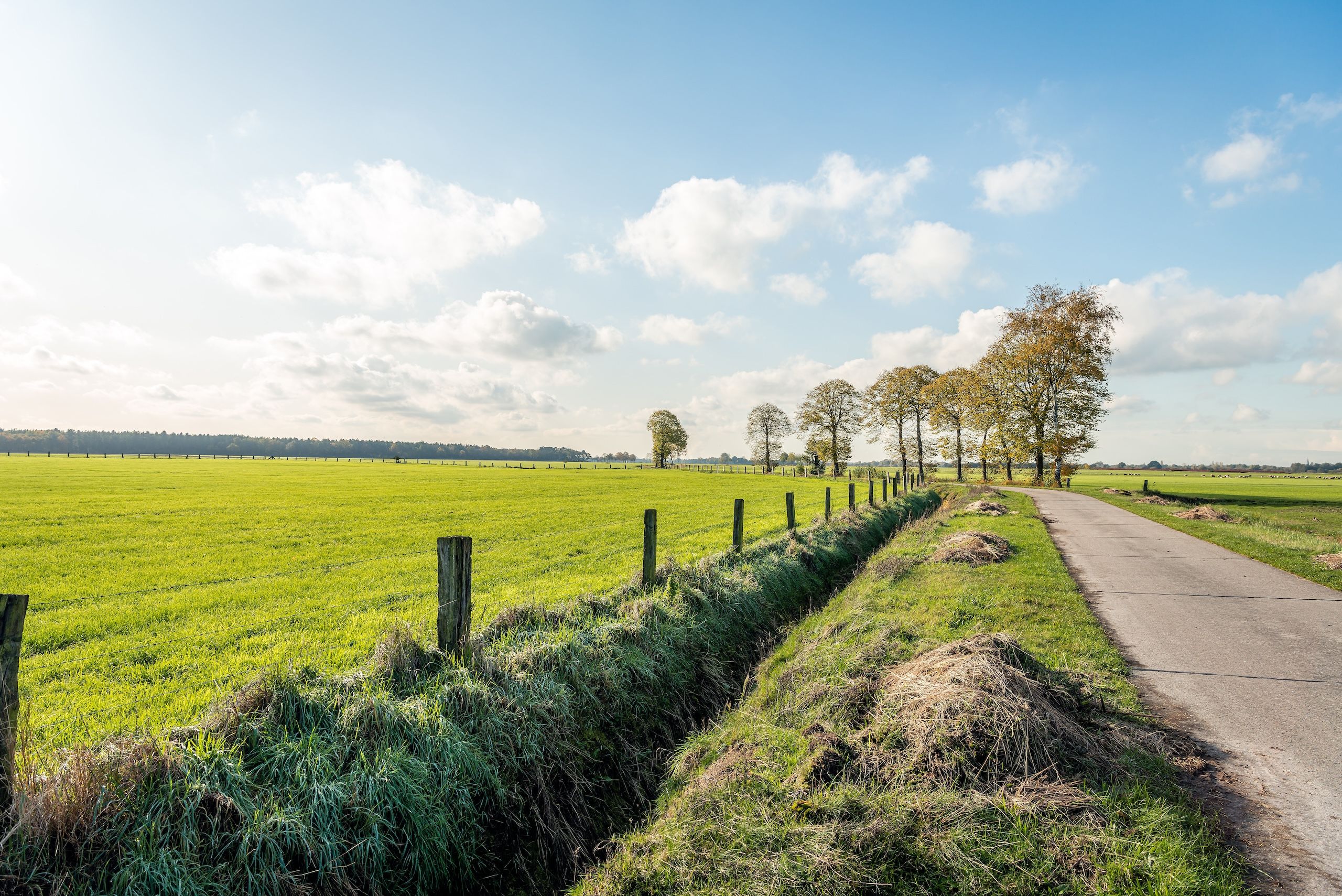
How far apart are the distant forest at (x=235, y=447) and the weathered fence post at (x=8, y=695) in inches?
6286

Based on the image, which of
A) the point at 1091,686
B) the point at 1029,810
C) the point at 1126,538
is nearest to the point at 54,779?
the point at 1029,810

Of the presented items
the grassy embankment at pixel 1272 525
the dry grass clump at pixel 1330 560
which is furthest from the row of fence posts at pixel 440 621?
the grassy embankment at pixel 1272 525

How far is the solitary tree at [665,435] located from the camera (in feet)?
306

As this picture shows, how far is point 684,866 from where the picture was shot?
3719mm

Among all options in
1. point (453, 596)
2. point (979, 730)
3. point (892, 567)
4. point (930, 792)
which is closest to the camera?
point (930, 792)

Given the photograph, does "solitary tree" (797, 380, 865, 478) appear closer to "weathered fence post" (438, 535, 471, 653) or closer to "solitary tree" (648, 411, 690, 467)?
"solitary tree" (648, 411, 690, 467)

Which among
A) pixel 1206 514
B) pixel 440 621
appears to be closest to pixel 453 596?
pixel 440 621

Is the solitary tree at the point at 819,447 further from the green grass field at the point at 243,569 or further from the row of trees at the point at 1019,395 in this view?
the green grass field at the point at 243,569

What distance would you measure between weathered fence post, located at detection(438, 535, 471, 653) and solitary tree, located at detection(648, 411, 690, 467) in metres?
87.2

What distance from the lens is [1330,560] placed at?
38.5ft

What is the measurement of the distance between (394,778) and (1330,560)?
17848mm

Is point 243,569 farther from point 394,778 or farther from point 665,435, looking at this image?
point 665,435

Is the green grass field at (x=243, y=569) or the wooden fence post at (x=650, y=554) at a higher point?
the wooden fence post at (x=650, y=554)

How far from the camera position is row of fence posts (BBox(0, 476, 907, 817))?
10.8 feet
